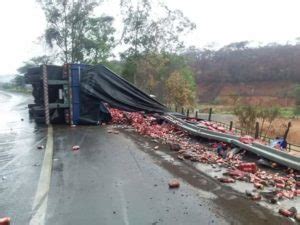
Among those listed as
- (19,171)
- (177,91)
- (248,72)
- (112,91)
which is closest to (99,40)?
(177,91)

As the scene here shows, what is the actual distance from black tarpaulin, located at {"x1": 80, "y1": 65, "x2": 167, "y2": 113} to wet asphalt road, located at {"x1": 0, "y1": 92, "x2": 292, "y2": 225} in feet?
17.1

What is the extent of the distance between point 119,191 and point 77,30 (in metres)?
33.0

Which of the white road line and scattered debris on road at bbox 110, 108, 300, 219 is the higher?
scattered debris on road at bbox 110, 108, 300, 219

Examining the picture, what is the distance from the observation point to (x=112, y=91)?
13703mm

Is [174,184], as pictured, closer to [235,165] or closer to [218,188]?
[218,188]

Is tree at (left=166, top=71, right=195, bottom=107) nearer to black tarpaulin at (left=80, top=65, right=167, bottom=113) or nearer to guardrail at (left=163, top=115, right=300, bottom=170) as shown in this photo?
black tarpaulin at (left=80, top=65, right=167, bottom=113)

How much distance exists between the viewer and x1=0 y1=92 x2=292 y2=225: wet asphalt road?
4148mm

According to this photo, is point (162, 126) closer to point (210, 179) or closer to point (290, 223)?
point (210, 179)

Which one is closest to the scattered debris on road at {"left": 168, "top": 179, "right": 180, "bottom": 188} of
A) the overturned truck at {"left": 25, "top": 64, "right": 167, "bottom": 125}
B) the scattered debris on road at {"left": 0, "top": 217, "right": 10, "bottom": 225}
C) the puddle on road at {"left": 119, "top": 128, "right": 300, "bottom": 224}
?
the puddle on road at {"left": 119, "top": 128, "right": 300, "bottom": 224}

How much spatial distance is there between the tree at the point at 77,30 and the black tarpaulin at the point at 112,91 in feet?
75.8

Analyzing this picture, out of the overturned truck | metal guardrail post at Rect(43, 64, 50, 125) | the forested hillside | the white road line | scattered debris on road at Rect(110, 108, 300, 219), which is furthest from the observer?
the forested hillside

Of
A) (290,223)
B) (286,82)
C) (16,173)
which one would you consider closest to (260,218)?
(290,223)

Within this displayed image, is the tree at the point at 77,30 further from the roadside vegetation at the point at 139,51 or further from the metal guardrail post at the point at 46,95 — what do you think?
the metal guardrail post at the point at 46,95

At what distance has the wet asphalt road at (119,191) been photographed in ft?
13.6
